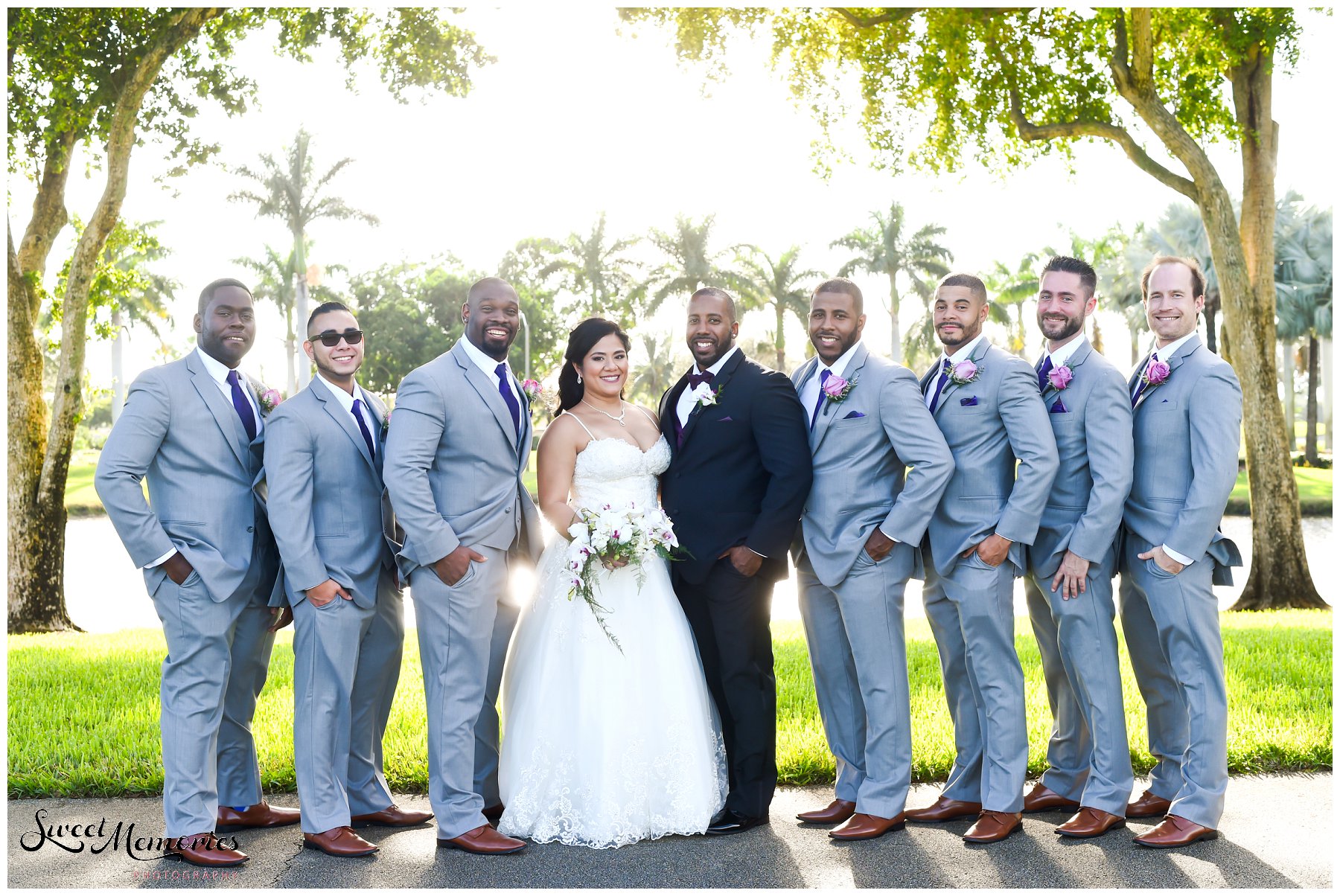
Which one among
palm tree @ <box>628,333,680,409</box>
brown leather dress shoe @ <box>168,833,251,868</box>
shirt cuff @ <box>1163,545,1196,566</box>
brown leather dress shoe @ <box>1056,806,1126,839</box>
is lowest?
brown leather dress shoe @ <box>1056,806,1126,839</box>

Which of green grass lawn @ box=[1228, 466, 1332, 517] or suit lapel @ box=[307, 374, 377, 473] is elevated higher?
suit lapel @ box=[307, 374, 377, 473]

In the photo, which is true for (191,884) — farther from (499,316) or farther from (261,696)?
(261,696)

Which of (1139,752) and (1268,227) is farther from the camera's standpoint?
(1268,227)

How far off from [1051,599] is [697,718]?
6.35 feet

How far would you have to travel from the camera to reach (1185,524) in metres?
5.17

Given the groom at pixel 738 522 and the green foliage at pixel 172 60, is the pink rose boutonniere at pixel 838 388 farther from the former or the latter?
the green foliage at pixel 172 60

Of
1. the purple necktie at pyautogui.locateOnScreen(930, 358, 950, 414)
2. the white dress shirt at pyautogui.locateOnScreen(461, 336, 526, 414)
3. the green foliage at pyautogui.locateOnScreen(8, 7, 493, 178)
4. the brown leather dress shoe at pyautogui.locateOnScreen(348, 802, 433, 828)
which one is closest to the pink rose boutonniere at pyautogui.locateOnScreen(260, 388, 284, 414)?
the white dress shirt at pyautogui.locateOnScreen(461, 336, 526, 414)

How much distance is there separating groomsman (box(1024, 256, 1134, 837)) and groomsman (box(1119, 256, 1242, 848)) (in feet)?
0.57

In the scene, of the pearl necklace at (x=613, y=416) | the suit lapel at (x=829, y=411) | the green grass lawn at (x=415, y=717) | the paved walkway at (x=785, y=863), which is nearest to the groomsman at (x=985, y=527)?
the paved walkway at (x=785, y=863)

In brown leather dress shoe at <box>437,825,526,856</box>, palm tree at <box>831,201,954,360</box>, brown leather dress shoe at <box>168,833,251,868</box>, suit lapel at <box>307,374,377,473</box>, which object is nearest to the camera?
brown leather dress shoe at <box>168,833,251,868</box>

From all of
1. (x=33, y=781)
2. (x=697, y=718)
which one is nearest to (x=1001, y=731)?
(x=697, y=718)

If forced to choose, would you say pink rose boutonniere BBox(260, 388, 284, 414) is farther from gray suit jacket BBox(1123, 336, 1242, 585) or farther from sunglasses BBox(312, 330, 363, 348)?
gray suit jacket BBox(1123, 336, 1242, 585)

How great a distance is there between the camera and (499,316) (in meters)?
5.50

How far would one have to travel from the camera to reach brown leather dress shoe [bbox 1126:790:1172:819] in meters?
5.59
